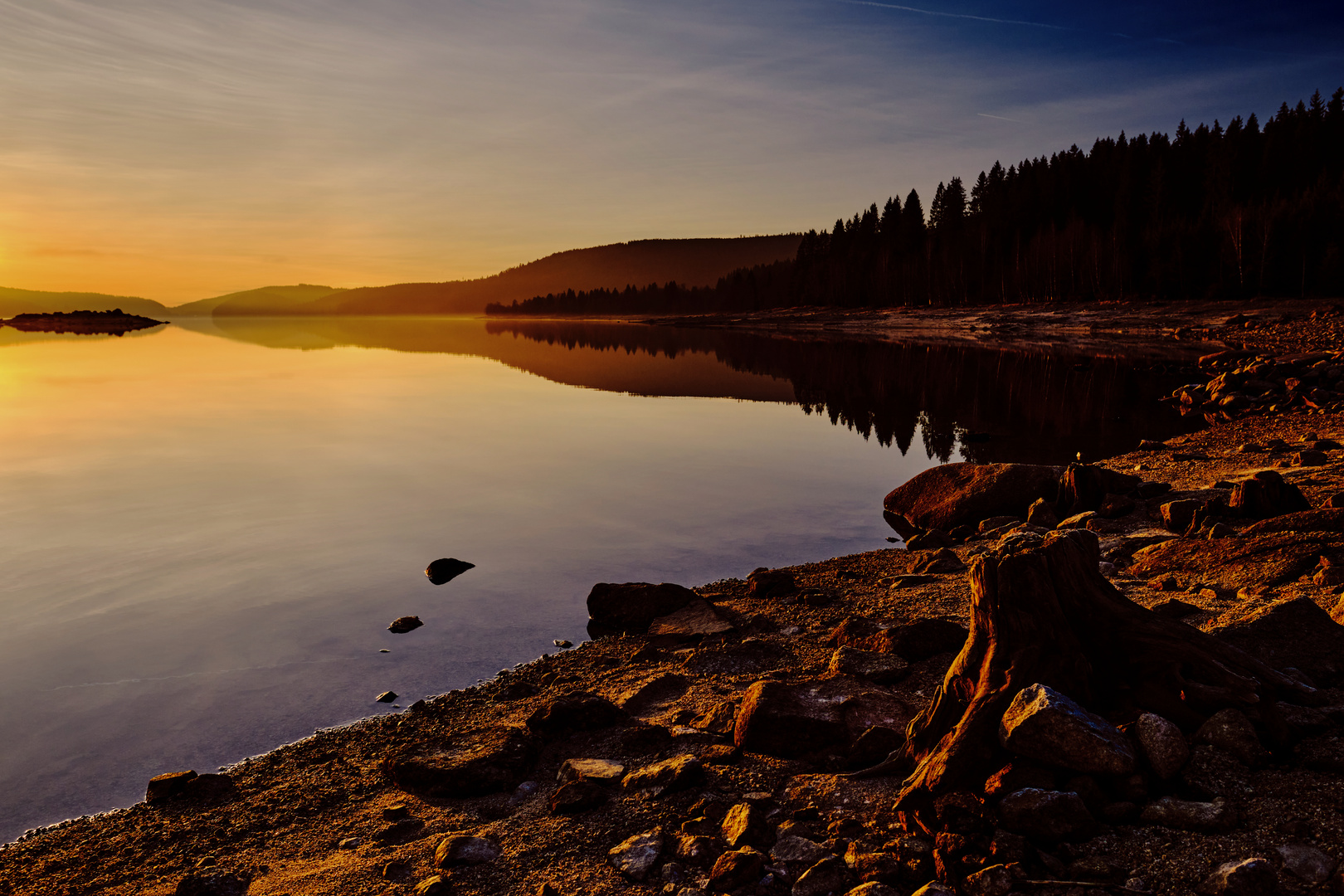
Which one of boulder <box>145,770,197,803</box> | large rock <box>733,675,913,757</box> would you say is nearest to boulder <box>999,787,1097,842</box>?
large rock <box>733,675,913,757</box>

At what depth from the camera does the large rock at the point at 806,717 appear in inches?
251

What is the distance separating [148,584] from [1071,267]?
98516mm

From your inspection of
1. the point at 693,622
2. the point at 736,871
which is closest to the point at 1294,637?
the point at 736,871

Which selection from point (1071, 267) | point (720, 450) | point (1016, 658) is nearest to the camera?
point (1016, 658)

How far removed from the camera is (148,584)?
1299 cm

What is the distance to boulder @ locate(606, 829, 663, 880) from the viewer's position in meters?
5.14

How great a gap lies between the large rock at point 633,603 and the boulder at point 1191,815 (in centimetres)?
674

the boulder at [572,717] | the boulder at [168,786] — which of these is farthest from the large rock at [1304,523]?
the boulder at [168,786]

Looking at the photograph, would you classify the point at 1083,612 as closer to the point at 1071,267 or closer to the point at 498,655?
the point at 498,655

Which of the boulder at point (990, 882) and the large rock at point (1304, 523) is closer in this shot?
the boulder at point (990, 882)

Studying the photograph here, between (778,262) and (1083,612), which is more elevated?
(778,262)

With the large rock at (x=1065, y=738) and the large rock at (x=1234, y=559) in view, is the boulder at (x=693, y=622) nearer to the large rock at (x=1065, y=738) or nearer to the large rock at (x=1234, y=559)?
the large rock at (x=1065, y=738)

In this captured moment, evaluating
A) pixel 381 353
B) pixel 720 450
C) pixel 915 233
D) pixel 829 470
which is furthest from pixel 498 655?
pixel 915 233

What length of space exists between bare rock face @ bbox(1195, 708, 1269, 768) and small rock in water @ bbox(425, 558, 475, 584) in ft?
35.7
